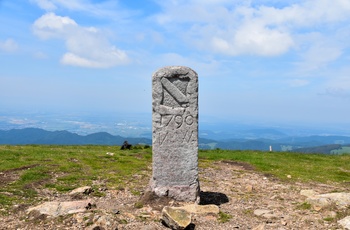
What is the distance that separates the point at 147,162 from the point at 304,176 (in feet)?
31.6

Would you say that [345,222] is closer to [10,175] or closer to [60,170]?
[60,170]

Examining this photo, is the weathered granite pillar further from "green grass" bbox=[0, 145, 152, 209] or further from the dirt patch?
the dirt patch

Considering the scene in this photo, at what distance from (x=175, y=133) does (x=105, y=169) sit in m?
7.78

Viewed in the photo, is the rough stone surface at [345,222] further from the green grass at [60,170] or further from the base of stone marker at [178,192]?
the green grass at [60,170]

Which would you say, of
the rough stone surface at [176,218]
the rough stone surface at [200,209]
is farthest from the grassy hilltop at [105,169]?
the rough stone surface at [176,218]

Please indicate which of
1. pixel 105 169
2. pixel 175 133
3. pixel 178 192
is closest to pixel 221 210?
pixel 178 192

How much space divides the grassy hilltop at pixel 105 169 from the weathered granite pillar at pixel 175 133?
2.32 m

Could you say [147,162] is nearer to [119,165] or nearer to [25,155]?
[119,165]

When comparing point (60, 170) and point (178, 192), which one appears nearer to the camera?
point (178, 192)

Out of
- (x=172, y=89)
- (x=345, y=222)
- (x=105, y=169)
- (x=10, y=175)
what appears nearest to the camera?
(x=345, y=222)

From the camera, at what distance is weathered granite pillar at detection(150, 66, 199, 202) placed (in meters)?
12.0

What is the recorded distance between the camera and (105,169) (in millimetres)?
18359

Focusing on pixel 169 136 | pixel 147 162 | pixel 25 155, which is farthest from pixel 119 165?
pixel 169 136

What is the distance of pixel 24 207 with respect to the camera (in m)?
11.3
